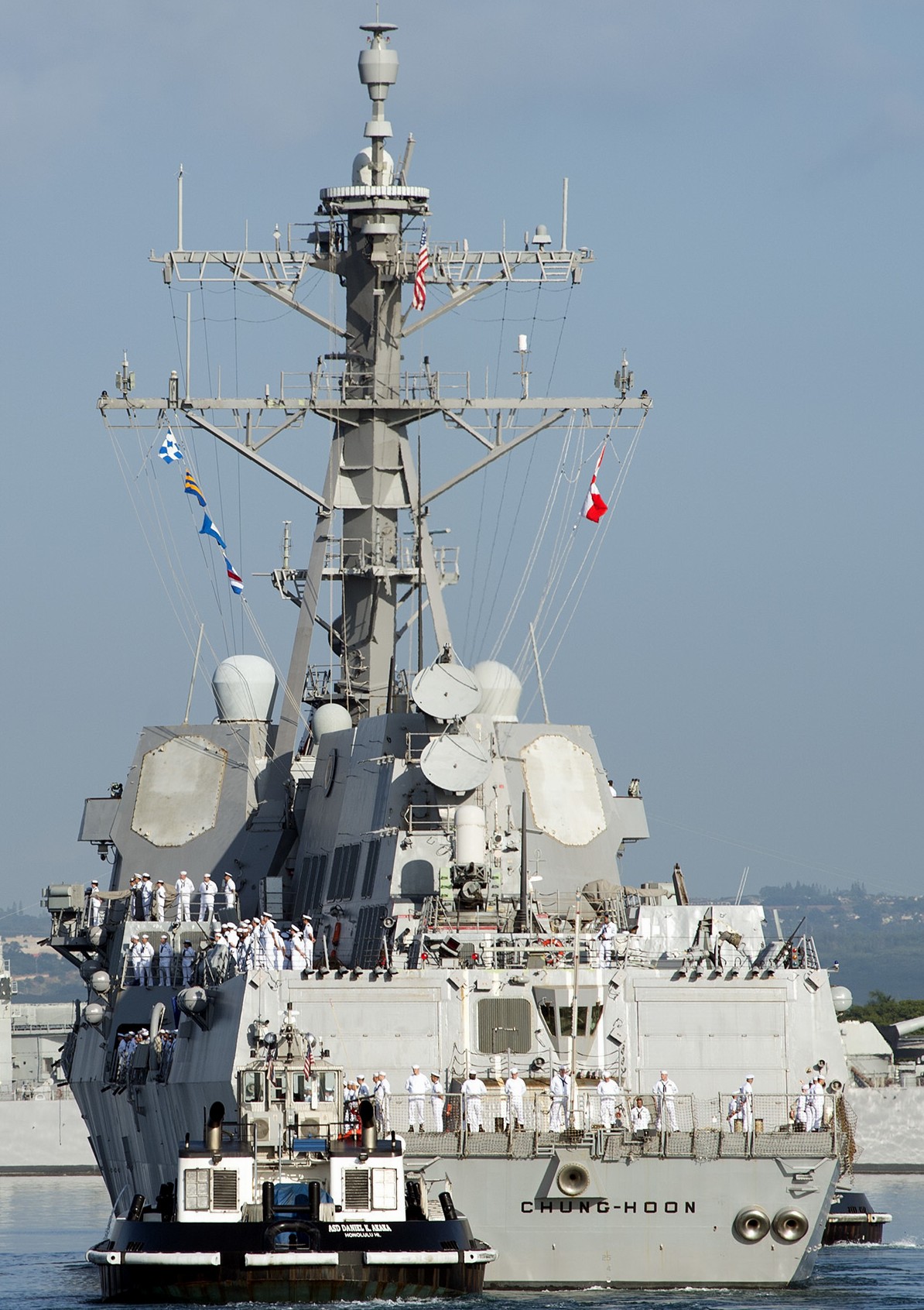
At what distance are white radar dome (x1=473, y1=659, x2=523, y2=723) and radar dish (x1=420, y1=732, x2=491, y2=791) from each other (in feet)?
16.4

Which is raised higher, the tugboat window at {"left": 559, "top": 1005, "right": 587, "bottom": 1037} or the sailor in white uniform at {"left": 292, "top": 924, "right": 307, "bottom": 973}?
the sailor in white uniform at {"left": 292, "top": 924, "right": 307, "bottom": 973}

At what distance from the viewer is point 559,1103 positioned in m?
24.6

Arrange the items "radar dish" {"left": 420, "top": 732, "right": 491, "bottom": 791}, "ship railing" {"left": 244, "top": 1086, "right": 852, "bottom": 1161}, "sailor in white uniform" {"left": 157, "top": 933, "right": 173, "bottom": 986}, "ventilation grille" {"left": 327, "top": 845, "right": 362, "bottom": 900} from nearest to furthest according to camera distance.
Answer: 1. "ship railing" {"left": 244, "top": 1086, "right": 852, "bottom": 1161}
2. "radar dish" {"left": 420, "top": 732, "right": 491, "bottom": 791}
3. "ventilation grille" {"left": 327, "top": 845, "right": 362, "bottom": 900}
4. "sailor in white uniform" {"left": 157, "top": 933, "right": 173, "bottom": 986}

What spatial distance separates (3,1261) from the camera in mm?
31656

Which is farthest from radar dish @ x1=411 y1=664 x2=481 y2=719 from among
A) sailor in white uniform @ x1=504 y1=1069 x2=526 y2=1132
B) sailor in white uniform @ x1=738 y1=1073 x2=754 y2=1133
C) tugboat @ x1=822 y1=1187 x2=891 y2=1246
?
tugboat @ x1=822 y1=1187 x2=891 y2=1246

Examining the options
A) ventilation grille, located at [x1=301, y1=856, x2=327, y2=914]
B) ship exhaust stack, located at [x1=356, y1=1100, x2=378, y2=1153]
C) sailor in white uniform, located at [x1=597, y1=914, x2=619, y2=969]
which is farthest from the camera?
ventilation grille, located at [x1=301, y1=856, x2=327, y2=914]

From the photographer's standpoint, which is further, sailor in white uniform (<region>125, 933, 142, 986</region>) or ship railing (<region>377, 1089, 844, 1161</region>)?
sailor in white uniform (<region>125, 933, 142, 986</region>)

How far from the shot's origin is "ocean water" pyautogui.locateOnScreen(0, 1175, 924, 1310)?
76.6 ft

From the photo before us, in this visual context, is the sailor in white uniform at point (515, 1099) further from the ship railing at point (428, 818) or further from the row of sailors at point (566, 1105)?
the ship railing at point (428, 818)

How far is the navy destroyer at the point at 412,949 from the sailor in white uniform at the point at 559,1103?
0.11 ft

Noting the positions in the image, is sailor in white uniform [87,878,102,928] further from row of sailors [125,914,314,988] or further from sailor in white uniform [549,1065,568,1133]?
sailor in white uniform [549,1065,568,1133]

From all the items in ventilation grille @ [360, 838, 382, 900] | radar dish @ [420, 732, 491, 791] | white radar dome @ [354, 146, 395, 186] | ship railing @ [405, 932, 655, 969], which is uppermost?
white radar dome @ [354, 146, 395, 186]

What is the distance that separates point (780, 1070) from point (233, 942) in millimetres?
6760

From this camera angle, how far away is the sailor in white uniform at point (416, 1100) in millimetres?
24359
